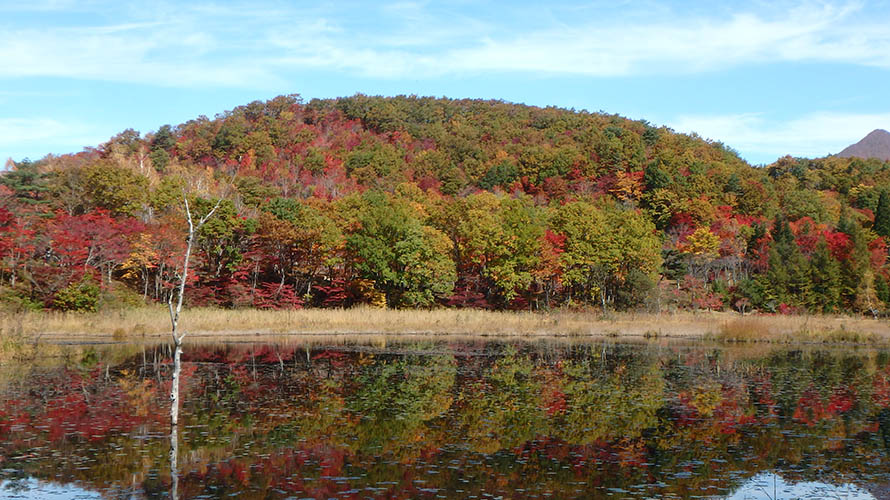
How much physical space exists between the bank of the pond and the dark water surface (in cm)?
1124

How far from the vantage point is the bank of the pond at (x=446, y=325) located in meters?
46.3

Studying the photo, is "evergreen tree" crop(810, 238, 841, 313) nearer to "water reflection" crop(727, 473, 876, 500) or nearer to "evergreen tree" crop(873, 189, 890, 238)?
"evergreen tree" crop(873, 189, 890, 238)

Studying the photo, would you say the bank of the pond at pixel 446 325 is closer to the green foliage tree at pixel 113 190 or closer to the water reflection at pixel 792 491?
the green foliage tree at pixel 113 190

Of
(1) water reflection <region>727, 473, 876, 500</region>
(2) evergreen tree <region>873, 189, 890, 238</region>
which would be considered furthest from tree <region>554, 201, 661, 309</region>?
(1) water reflection <region>727, 473, 876, 500</region>

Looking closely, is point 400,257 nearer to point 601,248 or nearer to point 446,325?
point 446,325

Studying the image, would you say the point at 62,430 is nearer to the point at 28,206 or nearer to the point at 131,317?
the point at 131,317

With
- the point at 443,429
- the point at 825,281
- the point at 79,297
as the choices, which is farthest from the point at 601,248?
the point at 443,429

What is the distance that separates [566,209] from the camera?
238 ft

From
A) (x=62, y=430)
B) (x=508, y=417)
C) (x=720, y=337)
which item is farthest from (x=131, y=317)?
(x=720, y=337)

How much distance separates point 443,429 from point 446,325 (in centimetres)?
3275

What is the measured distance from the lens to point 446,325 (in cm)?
5344

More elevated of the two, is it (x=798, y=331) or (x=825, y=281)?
(x=825, y=281)

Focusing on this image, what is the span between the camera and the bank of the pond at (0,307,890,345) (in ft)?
152

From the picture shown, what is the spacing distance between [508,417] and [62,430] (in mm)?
11996
